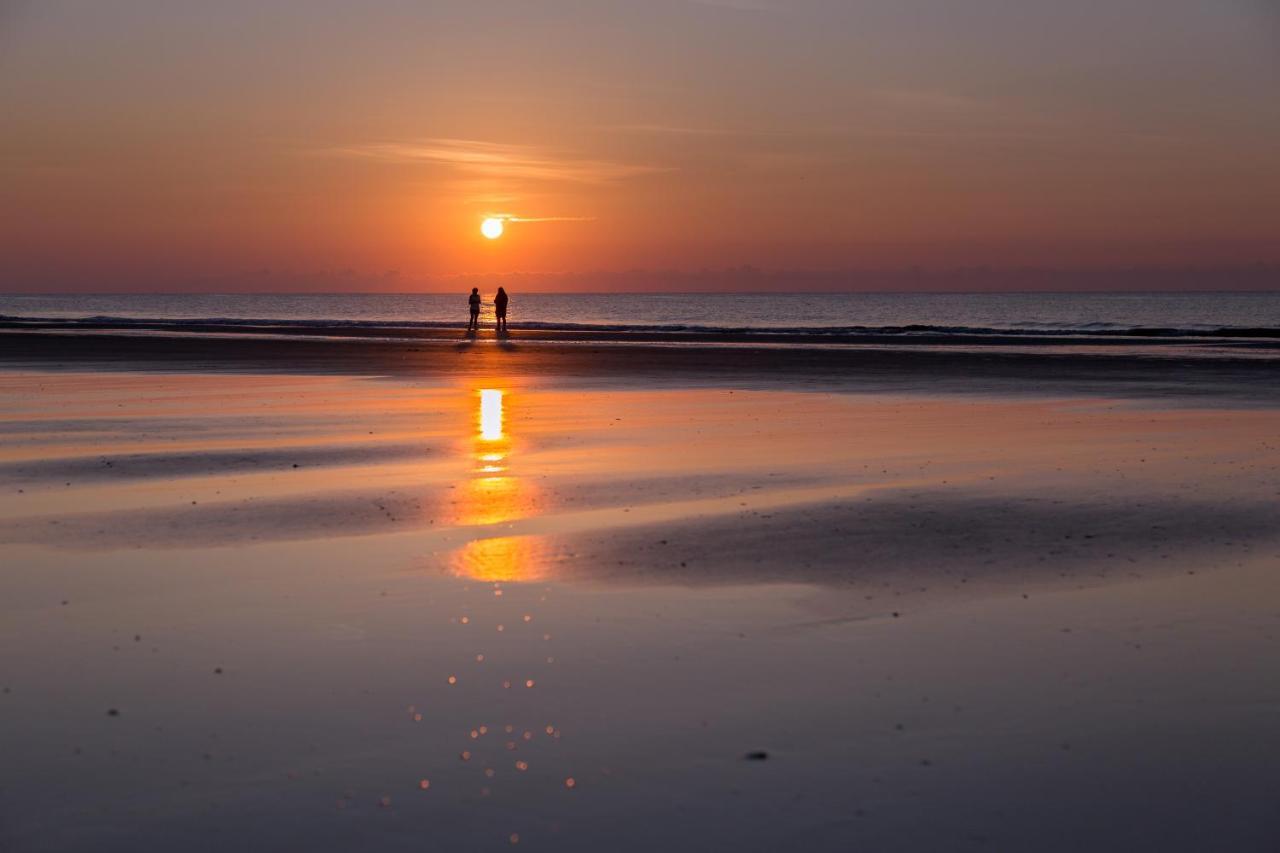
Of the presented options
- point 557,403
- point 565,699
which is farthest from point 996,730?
point 557,403

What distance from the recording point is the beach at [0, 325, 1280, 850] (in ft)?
18.6

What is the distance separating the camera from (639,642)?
325 inches

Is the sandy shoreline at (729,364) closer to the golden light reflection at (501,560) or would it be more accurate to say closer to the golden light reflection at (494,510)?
the golden light reflection at (494,510)

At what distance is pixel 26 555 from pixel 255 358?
32.1 m

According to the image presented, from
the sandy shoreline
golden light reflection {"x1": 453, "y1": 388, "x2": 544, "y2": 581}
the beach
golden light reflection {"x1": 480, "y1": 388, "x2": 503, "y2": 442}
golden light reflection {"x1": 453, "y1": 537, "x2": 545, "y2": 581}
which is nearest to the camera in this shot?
the beach

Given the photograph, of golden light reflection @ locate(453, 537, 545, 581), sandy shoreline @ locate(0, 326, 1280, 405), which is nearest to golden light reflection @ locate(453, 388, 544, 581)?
golden light reflection @ locate(453, 537, 545, 581)

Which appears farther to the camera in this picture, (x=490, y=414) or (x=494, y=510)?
(x=490, y=414)

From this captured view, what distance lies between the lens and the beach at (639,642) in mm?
5672

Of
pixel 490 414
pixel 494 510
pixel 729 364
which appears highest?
pixel 494 510

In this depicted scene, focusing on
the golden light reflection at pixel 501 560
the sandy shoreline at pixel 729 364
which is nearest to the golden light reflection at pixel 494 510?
the golden light reflection at pixel 501 560

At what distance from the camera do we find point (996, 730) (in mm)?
6660

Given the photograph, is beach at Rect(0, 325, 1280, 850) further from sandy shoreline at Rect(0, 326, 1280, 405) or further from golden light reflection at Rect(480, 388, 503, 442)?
sandy shoreline at Rect(0, 326, 1280, 405)

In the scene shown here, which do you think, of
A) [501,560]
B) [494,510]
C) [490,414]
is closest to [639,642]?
[501,560]

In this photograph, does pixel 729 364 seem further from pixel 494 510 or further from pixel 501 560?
pixel 501 560
